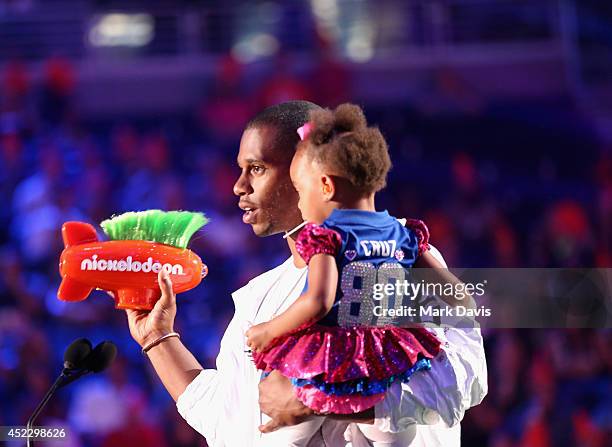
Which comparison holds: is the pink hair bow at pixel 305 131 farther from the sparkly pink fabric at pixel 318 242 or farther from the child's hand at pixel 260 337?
the child's hand at pixel 260 337

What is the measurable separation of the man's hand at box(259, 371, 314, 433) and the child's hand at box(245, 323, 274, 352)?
57 mm

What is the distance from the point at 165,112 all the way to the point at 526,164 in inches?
106

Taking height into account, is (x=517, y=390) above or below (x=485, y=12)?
below

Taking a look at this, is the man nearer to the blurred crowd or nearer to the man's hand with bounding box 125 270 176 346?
the man's hand with bounding box 125 270 176 346

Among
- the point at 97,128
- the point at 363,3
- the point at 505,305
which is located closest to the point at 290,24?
the point at 363,3

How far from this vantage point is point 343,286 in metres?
1.88

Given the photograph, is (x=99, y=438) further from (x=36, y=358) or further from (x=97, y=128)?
(x=97, y=128)

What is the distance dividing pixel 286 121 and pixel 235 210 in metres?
3.89

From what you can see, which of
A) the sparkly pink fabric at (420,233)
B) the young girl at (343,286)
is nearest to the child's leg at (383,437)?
the young girl at (343,286)

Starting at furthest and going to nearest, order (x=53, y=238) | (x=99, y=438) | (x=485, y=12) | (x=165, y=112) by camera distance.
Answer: (x=485, y=12), (x=165, y=112), (x=53, y=238), (x=99, y=438)

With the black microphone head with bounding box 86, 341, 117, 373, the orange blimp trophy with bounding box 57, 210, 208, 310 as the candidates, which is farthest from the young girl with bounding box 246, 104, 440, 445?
the black microphone head with bounding box 86, 341, 117, 373

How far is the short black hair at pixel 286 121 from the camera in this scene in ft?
7.30

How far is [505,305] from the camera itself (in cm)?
327

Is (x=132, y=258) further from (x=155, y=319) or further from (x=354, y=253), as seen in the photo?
(x=354, y=253)
